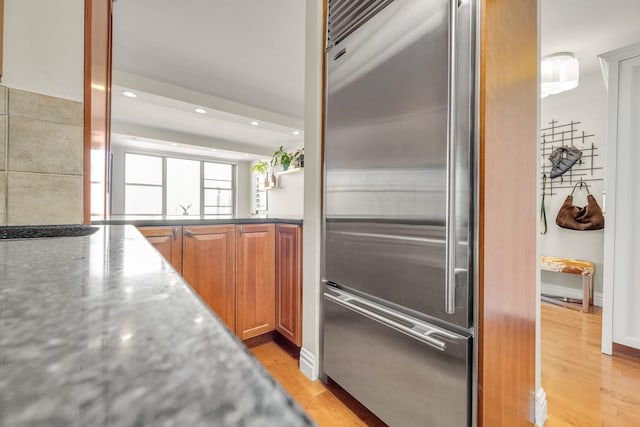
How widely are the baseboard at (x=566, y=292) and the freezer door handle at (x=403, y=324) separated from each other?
3.24 m

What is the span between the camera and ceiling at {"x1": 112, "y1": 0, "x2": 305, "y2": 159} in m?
2.12

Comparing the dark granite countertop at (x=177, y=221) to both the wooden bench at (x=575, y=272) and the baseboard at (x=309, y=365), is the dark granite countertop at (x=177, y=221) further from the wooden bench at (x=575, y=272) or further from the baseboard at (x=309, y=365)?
the wooden bench at (x=575, y=272)

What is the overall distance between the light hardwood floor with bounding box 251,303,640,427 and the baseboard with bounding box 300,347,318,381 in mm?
34

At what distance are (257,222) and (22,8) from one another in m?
1.48

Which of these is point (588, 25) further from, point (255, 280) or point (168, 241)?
point (168, 241)

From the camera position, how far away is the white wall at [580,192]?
312cm

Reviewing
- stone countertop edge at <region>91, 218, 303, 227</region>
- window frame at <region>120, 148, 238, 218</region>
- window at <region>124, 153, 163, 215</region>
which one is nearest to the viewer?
stone countertop edge at <region>91, 218, 303, 227</region>

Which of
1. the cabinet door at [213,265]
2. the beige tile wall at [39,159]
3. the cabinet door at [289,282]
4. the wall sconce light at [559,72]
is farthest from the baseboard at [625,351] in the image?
the beige tile wall at [39,159]

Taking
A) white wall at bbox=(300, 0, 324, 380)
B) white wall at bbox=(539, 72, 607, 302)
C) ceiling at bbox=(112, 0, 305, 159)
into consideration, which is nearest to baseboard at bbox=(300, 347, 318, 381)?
white wall at bbox=(300, 0, 324, 380)

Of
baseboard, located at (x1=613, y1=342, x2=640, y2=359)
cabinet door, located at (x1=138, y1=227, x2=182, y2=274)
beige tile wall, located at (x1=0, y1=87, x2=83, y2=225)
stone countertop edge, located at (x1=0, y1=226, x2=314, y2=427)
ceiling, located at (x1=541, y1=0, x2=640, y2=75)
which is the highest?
ceiling, located at (x1=541, y1=0, x2=640, y2=75)

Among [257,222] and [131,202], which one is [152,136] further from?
[257,222]

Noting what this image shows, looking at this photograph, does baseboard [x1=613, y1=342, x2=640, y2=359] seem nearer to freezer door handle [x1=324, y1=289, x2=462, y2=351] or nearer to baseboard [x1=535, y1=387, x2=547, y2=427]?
baseboard [x1=535, y1=387, x2=547, y2=427]

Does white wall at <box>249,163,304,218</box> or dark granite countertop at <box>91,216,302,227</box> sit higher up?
white wall at <box>249,163,304,218</box>

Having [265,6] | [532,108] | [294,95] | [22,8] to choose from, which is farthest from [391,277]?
[294,95]
